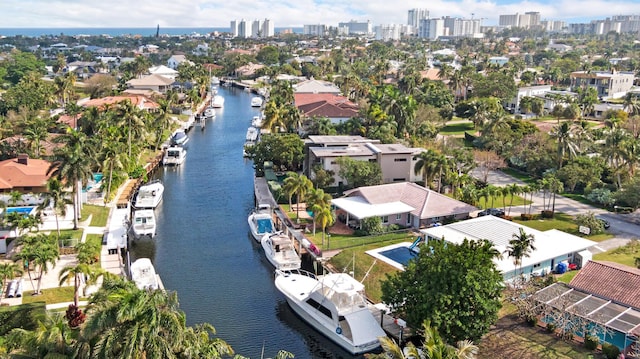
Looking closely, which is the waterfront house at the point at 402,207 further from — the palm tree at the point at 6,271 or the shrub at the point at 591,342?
the palm tree at the point at 6,271

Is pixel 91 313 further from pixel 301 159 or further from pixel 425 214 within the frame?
pixel 301 159

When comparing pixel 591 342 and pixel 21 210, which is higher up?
pixel 21 210

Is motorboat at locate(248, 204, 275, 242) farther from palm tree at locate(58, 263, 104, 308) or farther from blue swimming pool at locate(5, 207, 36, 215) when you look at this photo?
blue swimming pool at locate(5, 207, 36, 215)

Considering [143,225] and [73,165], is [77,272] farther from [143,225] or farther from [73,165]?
[143,225]

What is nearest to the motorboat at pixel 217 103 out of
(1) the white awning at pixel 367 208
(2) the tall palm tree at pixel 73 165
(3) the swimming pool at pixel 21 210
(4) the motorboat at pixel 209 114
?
(4) the motorboat at pixel 209 114

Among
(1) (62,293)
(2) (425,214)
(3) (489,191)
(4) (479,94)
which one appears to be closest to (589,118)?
(4) (479,94)

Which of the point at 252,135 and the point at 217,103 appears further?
the point at 217,103

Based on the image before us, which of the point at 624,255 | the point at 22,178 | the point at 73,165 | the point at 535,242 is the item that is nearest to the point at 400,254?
the point at 535,242

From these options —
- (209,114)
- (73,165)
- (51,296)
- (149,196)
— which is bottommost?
(51,296)
